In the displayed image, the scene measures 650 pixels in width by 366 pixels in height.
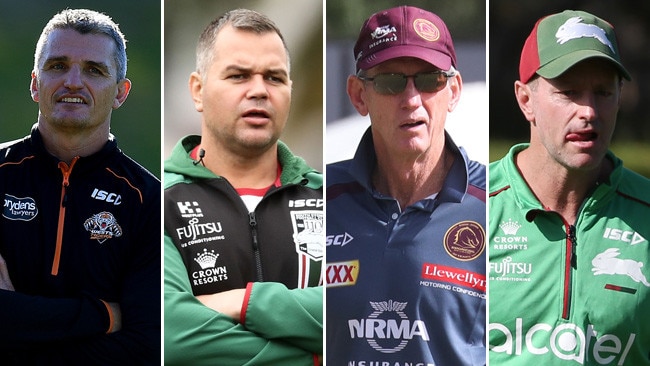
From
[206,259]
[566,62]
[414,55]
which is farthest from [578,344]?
[206,259]

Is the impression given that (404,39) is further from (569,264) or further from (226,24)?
(569,264)

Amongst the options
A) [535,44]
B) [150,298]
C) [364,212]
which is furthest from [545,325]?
[150,298]

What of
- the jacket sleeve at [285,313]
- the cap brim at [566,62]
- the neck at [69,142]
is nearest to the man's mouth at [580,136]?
the cap brim at [566,62]

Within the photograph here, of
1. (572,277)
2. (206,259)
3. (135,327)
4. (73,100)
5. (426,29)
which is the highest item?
(426,29)

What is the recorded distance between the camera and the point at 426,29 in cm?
514

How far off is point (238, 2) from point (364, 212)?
4.08 ft

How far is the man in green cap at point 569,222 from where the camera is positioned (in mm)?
4910

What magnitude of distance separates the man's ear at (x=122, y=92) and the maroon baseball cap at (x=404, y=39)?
117 centimetres

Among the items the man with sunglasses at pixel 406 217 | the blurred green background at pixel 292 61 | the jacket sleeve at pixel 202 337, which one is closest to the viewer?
the jacket sleeve at pixel 202 337

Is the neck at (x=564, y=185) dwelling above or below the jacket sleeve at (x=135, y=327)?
above

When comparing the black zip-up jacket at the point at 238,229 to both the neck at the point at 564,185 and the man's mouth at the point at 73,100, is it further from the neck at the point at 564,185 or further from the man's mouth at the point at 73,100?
the neck at the point at 564,185

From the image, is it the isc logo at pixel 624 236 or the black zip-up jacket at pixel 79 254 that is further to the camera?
the isc logo at pixel 624 236

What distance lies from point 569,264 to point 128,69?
7.87 ft

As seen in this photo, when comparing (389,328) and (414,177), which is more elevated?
(414,177)
